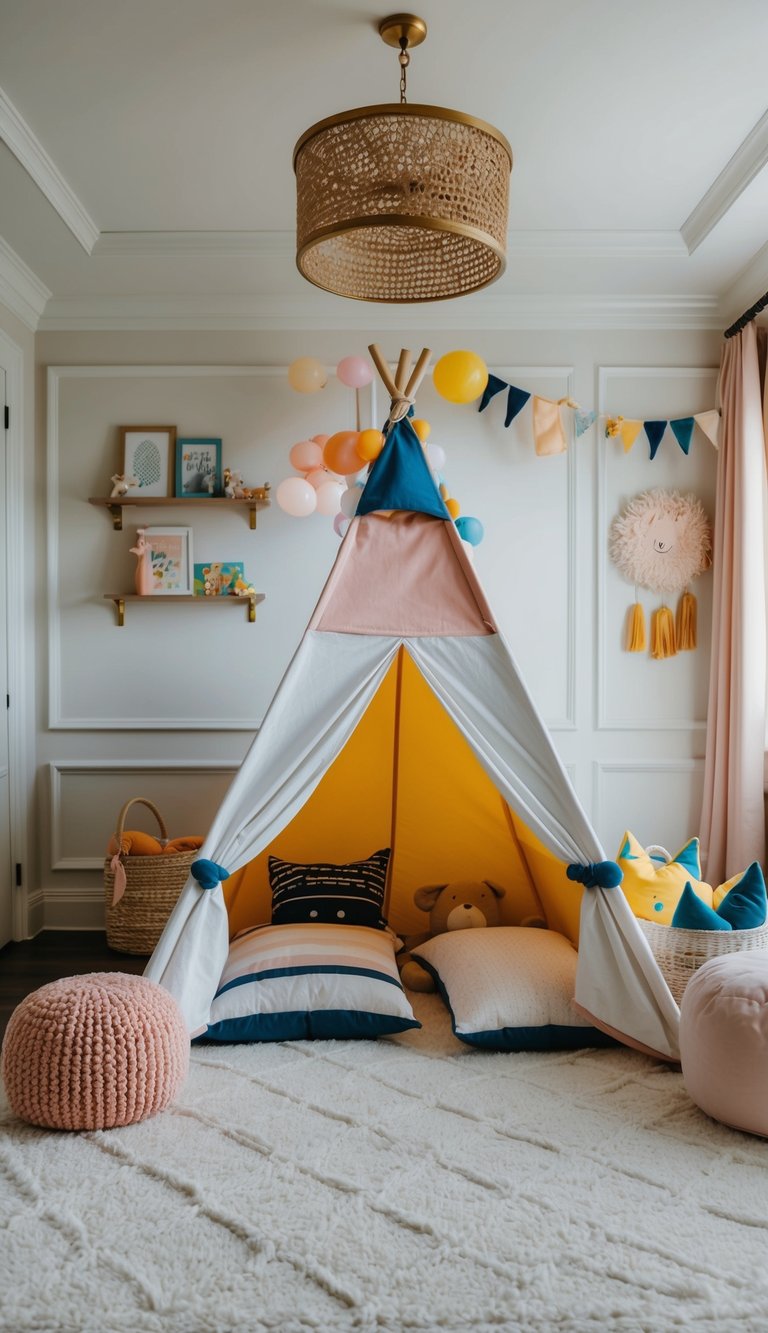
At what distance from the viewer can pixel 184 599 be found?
4004 millimetres

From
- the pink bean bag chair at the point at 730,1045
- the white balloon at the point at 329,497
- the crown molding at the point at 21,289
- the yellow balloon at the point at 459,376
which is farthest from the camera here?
the white balloon at the point at 329,497

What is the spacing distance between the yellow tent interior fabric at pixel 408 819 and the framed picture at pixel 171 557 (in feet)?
3.46

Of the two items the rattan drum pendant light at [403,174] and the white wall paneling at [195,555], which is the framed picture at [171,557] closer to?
the white wall paneling at [195,555]

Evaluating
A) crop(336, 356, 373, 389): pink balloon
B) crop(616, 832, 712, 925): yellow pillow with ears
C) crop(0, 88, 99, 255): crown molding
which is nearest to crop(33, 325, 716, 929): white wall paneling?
crop(336, 356, 373, 389): pink balloon

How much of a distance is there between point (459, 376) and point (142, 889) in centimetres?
221

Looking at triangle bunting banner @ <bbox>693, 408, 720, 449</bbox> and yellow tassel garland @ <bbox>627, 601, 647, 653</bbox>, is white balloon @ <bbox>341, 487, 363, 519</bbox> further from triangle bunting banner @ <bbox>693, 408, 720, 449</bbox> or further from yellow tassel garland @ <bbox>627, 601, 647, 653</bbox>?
triangle bunting banner @ <bbox>693, 408, 720, 449</bbox>

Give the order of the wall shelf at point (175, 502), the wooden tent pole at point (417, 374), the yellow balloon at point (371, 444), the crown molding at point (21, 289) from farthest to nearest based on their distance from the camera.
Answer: the wall shelf at point (175, 502), the crown molding at point (21, 289), the yellow balloon at point (371, 444), the wooden tent pole at point (417, 374)

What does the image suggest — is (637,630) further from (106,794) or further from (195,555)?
(106,794)

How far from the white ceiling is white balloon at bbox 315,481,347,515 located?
0.80 m

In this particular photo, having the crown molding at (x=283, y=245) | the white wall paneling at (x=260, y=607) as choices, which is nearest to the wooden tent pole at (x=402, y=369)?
the crown molding at (x=283, y=245)

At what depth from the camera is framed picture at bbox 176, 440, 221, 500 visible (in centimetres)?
405

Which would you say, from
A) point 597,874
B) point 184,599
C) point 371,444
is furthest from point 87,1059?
point 184,599

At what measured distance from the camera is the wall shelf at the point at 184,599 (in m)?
3.99

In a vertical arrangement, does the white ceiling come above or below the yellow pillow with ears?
above
